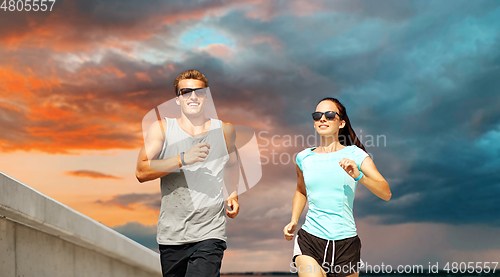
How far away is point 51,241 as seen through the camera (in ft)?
17.4

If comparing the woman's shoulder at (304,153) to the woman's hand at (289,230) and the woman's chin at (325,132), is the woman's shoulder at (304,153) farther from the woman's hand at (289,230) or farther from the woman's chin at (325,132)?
the woman's hand at (289,230)

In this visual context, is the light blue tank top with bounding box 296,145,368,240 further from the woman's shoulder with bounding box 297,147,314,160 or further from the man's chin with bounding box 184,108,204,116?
the man's chin with bounding box 184,108,204,116

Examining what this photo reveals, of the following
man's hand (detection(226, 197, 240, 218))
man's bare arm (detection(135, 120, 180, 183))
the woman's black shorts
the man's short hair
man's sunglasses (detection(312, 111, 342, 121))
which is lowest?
the woman's black shorts

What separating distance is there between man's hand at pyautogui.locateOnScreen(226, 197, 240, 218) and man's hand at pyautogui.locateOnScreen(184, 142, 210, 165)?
0.61m

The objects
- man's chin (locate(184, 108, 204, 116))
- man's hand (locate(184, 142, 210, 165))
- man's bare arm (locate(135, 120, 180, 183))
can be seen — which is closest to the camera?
man's hand (locate(184, 142, 210, 165))

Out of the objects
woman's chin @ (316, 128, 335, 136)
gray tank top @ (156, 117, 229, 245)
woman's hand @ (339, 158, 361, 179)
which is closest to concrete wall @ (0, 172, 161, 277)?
gray tank top @ (156, 117, 229, 245)

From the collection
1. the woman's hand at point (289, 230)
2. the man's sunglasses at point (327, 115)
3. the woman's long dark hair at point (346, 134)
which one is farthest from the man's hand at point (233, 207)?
the woman's long dark hair at point (346, 134)

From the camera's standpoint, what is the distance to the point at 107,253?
6.37 m

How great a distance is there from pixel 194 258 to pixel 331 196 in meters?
1.43

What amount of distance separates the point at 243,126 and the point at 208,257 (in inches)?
58.0

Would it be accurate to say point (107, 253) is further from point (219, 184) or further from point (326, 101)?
point (326, 101)

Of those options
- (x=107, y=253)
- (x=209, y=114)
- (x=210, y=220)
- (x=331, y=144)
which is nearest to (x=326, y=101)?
(x=331, y=144)

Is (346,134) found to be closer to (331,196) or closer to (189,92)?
(331,196)

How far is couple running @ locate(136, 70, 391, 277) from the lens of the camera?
420 centimetres
